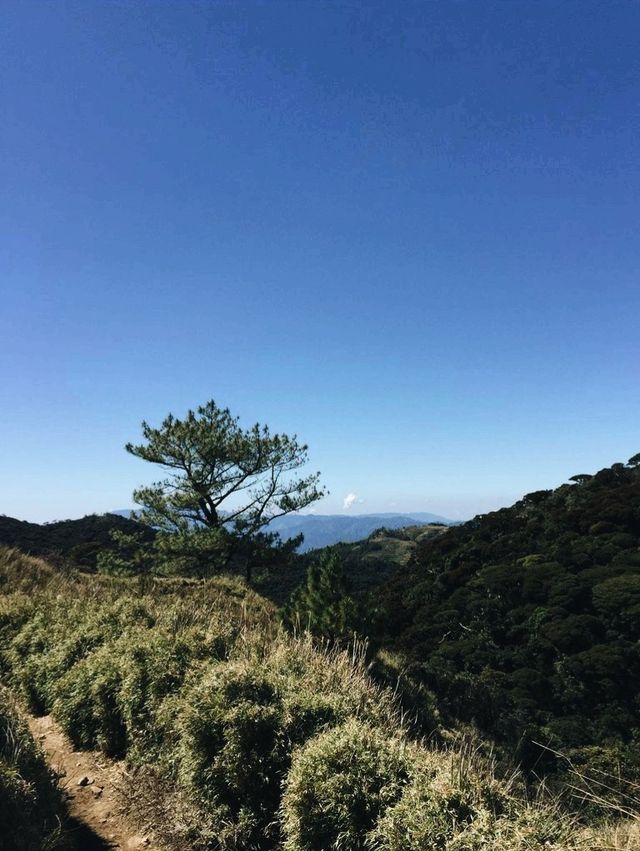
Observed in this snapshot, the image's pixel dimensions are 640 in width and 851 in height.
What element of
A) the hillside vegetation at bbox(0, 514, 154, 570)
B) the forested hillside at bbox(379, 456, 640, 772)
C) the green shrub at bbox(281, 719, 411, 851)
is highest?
the hillside vegetation at bbox(0, 514, 154, 570)

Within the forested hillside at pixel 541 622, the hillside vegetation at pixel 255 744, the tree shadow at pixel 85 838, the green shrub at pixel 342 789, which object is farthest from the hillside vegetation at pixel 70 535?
the green shrub at pixel 342 789

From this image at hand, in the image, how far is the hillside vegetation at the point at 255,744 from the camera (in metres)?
4.09

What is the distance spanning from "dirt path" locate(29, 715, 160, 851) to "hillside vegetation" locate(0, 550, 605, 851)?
25 cm

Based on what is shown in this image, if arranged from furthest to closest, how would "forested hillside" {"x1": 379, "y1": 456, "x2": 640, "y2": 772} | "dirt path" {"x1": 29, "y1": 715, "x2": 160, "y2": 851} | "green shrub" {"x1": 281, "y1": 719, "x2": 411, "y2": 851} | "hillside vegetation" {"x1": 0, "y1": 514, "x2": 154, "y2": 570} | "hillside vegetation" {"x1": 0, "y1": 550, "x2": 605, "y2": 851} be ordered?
"hillside vegetation" {"x1": 0, "y1": 514, "x2": 154, "y2": 570}, "forested hillside" {"x1": 379, "y1": 456, "x2": 640, "y2": 772}, "dirt path" {"x1": 29, "y1": 715, "x2": 160, "y2": 851}, "green shrub" {"x1": 281, "y1": 719, "x2": 411, "y2": 851}, "hillside vegetation" {"x1": 0, "y1": 550, "x2": 605, "y2": 851}

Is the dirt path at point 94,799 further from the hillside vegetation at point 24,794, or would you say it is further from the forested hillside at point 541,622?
the forested hillside at point 541,622

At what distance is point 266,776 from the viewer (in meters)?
5.48

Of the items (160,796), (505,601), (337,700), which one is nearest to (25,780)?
(160,796)

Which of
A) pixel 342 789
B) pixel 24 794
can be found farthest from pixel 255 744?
pixel 24 794

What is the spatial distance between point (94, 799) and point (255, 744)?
8.87 ft

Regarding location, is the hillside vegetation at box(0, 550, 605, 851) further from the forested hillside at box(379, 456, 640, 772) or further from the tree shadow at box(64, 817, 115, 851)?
the forested hillside at box(379, 456, 640, 772)

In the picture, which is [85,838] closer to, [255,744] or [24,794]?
[24,794]

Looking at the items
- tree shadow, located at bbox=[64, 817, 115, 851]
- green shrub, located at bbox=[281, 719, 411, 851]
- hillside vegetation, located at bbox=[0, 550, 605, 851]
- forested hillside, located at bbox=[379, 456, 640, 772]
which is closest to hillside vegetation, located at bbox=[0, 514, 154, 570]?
forested hillside, located at bbox=[379, 456, 640, 772]

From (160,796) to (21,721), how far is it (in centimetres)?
193

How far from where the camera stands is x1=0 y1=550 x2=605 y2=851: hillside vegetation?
4.09 metres
